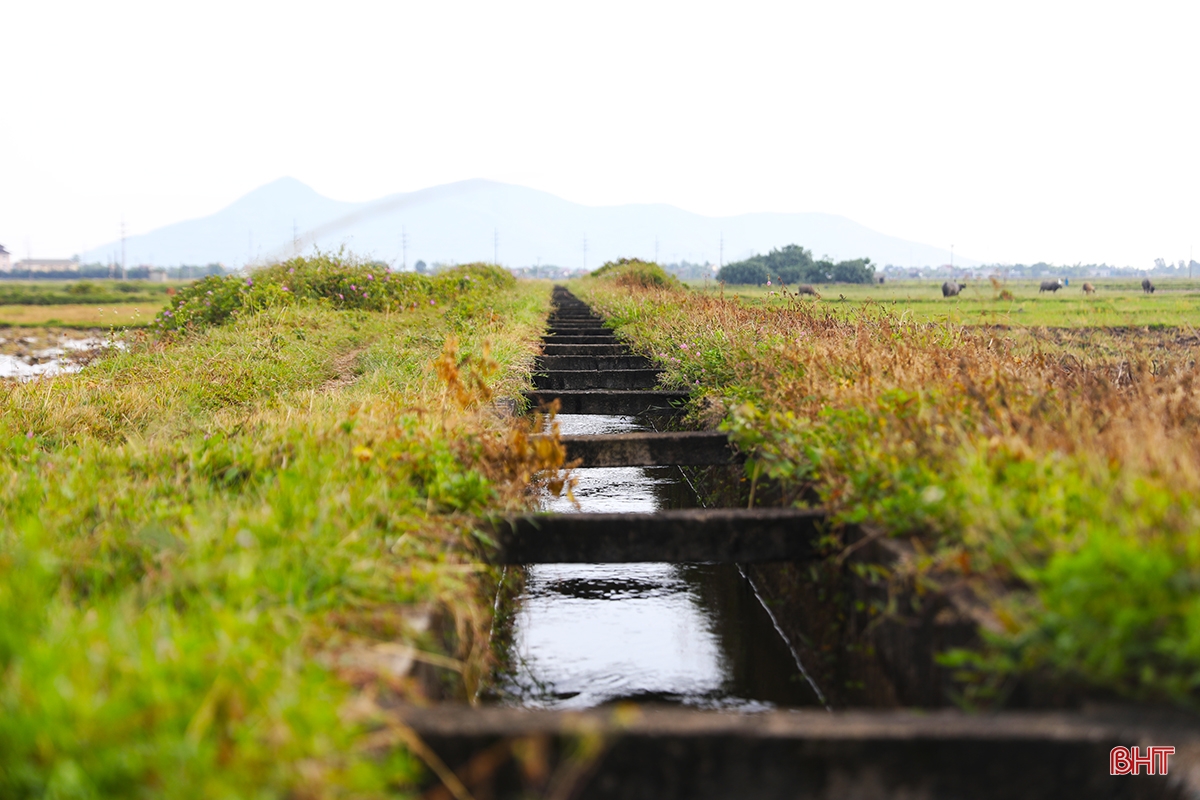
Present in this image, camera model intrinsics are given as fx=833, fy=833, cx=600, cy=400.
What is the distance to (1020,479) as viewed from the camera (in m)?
2.58

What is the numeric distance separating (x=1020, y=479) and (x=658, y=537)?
4.33 feet

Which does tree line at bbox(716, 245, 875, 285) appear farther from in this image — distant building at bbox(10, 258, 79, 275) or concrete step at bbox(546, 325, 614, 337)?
distant building at bbox(10, 258, 79, 275)

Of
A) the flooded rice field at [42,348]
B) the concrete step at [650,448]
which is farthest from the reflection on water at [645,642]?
the flooded rice field at [42,348]

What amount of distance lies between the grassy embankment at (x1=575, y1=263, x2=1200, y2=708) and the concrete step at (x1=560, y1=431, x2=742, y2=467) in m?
0.19

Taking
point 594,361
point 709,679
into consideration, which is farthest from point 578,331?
point 709,679

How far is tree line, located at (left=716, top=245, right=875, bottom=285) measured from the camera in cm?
8206

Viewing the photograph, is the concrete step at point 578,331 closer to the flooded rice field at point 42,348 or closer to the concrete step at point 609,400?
the concrete step at point 609,400

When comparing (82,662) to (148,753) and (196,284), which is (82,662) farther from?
(196,284)

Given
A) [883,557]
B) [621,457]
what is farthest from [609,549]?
[621,457]

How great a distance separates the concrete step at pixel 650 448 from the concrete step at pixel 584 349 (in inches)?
198

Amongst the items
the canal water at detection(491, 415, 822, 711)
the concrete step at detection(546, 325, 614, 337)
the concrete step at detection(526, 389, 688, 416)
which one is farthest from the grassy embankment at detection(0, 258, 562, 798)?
the concrete step at detection(546, 325, 614, 337)

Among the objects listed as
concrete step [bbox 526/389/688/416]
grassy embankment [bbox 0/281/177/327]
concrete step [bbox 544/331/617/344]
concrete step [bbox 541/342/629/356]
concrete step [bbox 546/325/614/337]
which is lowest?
concrete step [bbox 526/389/688/416]

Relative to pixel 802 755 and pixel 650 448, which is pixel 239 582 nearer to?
pixel 802 755

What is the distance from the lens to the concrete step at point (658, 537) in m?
3.24
